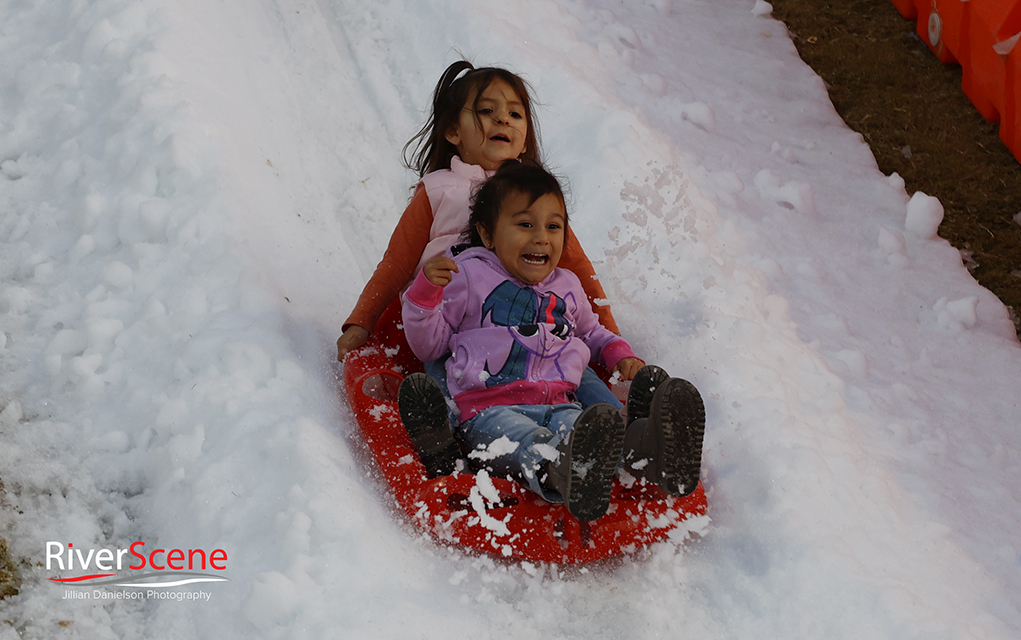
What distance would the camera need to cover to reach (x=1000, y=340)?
318 centimetres

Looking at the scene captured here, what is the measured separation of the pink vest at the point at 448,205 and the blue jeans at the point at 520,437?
630mm

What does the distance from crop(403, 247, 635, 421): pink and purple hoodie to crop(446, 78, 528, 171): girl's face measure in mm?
424

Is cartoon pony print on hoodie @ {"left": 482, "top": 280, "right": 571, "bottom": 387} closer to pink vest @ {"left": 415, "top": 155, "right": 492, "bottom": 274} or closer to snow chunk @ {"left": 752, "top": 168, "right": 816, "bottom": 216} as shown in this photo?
pink vest @ {"left": 415, "top": 155, "right": 492, "bottom": 274}

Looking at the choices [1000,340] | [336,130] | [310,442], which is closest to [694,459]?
A: [310,442]

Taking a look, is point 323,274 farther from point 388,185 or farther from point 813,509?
point 813,509

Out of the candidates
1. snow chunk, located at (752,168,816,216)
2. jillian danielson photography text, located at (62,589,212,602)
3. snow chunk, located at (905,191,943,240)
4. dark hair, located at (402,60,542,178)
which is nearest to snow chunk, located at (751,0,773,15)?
snow chunk, located at (752,168,816,216)

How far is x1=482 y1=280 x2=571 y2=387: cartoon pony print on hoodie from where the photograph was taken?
7.55 feet

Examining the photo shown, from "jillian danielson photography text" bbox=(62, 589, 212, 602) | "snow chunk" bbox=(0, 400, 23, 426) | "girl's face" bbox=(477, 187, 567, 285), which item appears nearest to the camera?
"jillian danielson photography text" bbox=(62, 589, 212, 602)

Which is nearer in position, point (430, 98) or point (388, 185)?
point (388, 185)

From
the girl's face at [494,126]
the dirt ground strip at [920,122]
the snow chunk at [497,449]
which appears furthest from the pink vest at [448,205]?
the dirt ground strip at [920,122]

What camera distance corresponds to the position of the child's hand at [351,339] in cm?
248

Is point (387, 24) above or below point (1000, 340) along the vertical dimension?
above

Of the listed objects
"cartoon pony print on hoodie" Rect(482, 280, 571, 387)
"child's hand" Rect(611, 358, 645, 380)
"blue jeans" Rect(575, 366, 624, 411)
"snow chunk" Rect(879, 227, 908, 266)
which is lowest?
"snow chunk" Rect(879, 227, 908, 266)

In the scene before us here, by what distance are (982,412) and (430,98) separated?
2.41 metres
